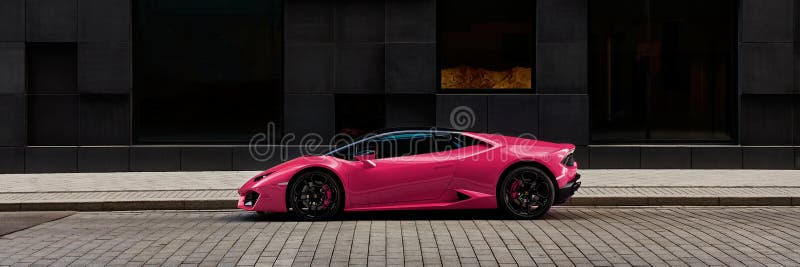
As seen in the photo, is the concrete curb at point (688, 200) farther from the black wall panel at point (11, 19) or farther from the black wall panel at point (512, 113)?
the black wall panel at point (11, 19)

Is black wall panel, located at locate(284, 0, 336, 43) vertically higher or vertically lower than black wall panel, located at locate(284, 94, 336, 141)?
higher

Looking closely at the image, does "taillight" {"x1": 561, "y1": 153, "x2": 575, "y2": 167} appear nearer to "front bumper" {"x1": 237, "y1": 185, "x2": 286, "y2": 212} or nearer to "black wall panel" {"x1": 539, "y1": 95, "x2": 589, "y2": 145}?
"front bumper" {"x1": 237, "y1": 185, "x2": 286, "y2": 212}

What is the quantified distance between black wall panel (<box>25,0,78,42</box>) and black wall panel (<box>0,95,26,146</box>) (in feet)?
4.07

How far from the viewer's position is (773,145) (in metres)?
17.5

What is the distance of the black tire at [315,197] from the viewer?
9.84m

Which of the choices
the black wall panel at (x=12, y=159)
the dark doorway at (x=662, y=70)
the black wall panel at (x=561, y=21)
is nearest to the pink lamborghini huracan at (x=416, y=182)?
the black wall panel at (x=561, y=21)

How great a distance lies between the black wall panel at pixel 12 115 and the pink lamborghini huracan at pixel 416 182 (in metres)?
9.30

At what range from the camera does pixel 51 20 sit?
17156 mm

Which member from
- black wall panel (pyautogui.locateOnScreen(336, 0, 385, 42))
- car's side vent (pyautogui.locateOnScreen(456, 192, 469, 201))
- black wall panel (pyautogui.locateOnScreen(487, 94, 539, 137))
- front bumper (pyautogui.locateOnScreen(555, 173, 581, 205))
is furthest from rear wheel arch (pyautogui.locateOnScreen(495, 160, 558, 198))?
black wall panel (pyautogui.locateOnScreen(336, 0, 385, 42))

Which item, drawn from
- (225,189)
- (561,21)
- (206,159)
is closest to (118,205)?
(225,189)

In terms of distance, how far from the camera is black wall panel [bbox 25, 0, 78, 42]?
17109 millimetres

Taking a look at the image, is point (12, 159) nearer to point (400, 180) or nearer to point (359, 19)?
point (359, 19)

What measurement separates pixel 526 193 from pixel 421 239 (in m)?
2.17

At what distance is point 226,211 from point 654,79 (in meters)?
10.0
